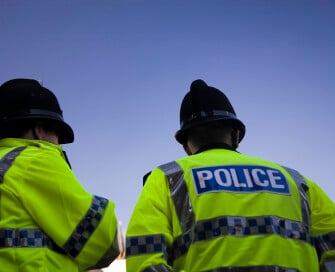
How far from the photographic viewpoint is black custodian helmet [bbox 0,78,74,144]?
2.95m

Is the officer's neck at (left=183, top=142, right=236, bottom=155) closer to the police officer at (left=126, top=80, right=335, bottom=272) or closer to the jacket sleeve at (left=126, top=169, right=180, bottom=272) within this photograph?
the police officer at (left=126, top=80, right=335, bottom=272)

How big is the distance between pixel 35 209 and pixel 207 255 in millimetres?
984

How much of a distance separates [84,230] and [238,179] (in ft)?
3.19

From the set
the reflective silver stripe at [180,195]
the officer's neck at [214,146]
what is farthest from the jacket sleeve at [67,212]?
the officer's neck at [214,146]

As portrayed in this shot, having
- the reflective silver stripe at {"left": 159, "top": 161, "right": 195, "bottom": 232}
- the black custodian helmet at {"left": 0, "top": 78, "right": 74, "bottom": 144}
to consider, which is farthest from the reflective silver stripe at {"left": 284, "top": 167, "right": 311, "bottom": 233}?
the black custodian helmet at {"left": 0, "top": 78, "right": 74, "bottom": 144}

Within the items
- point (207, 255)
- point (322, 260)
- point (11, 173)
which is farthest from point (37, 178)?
point (322, 260)

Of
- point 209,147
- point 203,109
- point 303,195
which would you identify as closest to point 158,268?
point 209,147

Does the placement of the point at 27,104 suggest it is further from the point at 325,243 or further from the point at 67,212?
the point at 325,243

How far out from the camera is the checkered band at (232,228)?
251 centimetres

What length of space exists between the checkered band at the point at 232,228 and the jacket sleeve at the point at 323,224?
1.08 feet

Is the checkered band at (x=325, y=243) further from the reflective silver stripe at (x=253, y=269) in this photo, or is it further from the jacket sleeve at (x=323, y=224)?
the reflective silver stripe at (x=253, y=269)

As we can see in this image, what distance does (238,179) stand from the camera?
2.71 m

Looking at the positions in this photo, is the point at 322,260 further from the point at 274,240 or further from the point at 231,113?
the point at 231,113

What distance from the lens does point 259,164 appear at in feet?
9.46
